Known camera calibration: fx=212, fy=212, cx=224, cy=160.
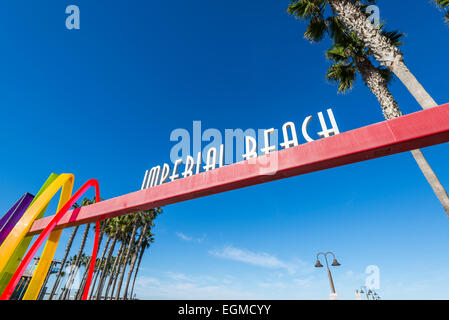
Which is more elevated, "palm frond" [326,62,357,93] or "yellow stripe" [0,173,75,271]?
"palm frond" [326,62,357,93]

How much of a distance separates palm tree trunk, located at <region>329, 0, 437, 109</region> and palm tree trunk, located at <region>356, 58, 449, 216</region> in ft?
3.76

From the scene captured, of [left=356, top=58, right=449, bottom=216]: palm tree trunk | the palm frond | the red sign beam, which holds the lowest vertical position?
the red sign beam

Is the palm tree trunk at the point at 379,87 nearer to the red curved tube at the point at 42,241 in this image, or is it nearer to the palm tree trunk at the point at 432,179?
the palm tree trunk at the point at 432,179

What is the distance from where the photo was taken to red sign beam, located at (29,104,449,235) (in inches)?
181

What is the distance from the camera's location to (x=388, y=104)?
866 cm

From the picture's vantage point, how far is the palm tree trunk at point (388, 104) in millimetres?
7176

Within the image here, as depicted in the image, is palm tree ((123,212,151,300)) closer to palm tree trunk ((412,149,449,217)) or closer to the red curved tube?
the red curved tube

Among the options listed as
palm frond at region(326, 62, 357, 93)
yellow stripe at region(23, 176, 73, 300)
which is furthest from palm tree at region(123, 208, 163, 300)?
palm frond at region(326, 62, 357, 93)

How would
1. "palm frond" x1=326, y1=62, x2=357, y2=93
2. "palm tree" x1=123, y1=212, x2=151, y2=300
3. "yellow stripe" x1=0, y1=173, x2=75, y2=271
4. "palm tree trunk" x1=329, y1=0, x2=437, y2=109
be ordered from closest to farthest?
1. "palm tree trunk" x1=329, y1=0, x2=437, y2=109
2. "yellow stripe" x1=0, y1=173, x2=75, y2=271
3. "palm frond" x1=326, y1=62, x2=357, y2=93
4. "palm tree" x1=123, y1=212, x2=151, y2=300
